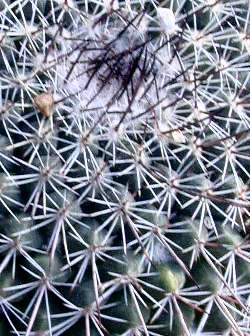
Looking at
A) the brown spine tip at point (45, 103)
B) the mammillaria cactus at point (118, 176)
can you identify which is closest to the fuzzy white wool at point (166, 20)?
the mammillaria cactus at point (118, 176)

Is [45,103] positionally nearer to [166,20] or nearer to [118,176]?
[118,176]

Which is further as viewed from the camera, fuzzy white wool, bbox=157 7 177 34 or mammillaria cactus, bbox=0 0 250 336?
fuzzy white wool, bbox=157 7 177 34

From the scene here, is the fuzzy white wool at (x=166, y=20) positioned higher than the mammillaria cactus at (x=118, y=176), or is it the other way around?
the fuzzy white wool at (x=166, y=20)

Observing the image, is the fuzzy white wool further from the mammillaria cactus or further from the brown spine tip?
the brown spine tip

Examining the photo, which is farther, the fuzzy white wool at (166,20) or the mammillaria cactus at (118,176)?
the fuzzy white wool at (166,20)

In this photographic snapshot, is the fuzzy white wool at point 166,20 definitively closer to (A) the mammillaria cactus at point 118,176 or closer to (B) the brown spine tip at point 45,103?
(A) the mammillaria cactus at point 118,176

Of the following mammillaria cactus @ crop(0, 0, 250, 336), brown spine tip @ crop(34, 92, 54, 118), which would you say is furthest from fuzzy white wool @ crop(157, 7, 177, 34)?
brown spine tip @ crop(34, 92, 54, 118)

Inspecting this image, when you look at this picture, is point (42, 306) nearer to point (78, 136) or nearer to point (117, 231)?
point (117, 231)

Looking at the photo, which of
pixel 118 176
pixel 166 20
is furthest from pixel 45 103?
pixel 166 20
